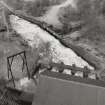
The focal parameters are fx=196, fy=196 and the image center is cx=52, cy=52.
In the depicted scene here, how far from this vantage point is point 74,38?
20.7ft

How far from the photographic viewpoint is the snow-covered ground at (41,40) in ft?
18.8

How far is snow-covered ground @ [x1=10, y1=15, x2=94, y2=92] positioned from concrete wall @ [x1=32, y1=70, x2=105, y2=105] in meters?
1.66

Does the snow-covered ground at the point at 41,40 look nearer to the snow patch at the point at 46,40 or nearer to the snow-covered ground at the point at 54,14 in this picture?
the snow patch at the point at 46,40

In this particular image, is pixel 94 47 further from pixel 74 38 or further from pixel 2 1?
pixel 2 1

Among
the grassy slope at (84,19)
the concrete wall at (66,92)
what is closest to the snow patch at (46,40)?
the grassy slope at (84,19)

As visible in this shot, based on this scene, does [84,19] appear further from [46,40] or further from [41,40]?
[41,40]

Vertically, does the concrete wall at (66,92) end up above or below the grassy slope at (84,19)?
below

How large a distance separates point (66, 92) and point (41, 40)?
9.74 ft

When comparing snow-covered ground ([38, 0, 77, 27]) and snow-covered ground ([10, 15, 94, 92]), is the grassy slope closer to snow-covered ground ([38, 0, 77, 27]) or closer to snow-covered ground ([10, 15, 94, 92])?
snow-covered ground ([38, 0, 77, 27])

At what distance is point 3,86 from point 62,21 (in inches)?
114

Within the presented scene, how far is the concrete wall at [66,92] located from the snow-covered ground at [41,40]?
166cm

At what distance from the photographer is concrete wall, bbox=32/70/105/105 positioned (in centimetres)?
353

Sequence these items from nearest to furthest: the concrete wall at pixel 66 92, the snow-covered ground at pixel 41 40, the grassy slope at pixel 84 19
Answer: the concrete wall at pixel 66 92 → the snow-covered ground at pixel 41 40 → the grassy slope at pixel 84 19

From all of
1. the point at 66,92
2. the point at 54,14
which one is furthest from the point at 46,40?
the point at 66,92
